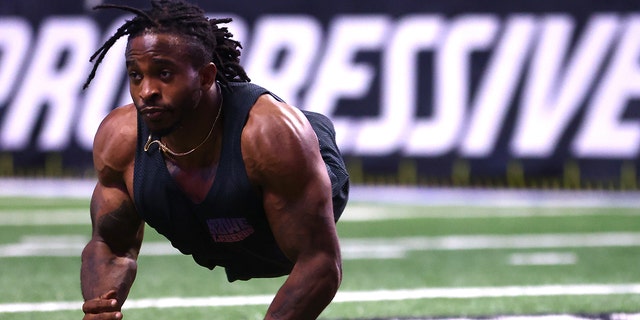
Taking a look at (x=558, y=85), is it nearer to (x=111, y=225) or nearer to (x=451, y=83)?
(x=451, y=83)

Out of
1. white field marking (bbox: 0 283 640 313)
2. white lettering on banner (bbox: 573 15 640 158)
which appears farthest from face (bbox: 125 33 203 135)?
white lettering on banner (bbox: 573 15 640 158)

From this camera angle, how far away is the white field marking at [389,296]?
5457mm

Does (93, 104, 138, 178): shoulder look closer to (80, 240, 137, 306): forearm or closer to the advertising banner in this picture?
(80, 240, 137, 306): forearm

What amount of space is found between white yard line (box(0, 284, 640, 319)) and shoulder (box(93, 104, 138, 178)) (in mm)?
1882

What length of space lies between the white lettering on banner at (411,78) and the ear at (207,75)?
24.3ft

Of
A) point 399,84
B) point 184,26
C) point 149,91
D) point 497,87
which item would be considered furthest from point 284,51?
point 149,91

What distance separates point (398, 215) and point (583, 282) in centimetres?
390

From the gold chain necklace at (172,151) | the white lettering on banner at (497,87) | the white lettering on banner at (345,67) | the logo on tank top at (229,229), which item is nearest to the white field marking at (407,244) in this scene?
the white lettering on banner at (497,87)

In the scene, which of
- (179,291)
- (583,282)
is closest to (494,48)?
(583,282)

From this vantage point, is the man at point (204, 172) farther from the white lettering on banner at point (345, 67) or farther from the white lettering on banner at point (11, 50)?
the white lettering on banner at point (11, 50)

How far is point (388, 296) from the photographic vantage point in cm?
580

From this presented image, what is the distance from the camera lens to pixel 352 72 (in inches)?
430

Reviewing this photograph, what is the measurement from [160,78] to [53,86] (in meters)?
8.17

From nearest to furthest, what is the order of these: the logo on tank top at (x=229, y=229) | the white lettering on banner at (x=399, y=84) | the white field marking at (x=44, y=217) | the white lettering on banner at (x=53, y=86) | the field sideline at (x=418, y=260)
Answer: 1. the logo on tank top at (x=229, y=229)
2. the field sideline at (x=418, y=260)
3. the white field marking at (x=44, y=217)
4. the white lettering on banner at (x=399, y=84)
5. the white lettering on banner at (x=53, y=86)
